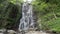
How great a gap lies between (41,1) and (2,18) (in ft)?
9.88

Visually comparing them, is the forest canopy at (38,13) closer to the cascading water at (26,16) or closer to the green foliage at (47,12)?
the green foliage at (47,12)

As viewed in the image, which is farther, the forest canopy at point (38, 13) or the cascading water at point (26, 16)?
the cascading water at point (26, 16)

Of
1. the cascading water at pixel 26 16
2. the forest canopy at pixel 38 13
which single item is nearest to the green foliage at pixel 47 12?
the forest canopy at pixel 38 13

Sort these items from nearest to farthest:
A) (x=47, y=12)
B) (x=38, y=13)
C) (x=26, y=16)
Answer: (x=47, y=12) → (x=38, y=13) → (x=26, y=16)

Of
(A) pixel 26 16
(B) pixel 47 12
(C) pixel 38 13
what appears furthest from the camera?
(A) pixel 26 16

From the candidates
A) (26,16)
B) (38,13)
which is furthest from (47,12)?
(26,16)

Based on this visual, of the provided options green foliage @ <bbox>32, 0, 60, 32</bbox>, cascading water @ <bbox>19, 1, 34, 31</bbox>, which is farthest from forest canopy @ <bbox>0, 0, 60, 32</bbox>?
cascading water @ <bbox>19, 1, 34, 31</bbox>

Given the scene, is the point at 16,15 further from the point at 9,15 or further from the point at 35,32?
the point at 35,32

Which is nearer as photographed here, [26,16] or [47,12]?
[47,12]

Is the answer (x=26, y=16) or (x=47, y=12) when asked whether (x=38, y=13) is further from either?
(x=26, y=16)

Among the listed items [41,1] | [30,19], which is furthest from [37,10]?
[30,19]

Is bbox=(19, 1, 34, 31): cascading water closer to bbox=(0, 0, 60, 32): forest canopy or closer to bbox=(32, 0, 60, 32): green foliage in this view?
bbox=(0, 0, 60, 32): forest canopy

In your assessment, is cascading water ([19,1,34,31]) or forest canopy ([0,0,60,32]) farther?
cascading water ([19,1,34,31])

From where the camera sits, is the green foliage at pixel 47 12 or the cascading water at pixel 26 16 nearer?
the green foliage at pixel 47 12
